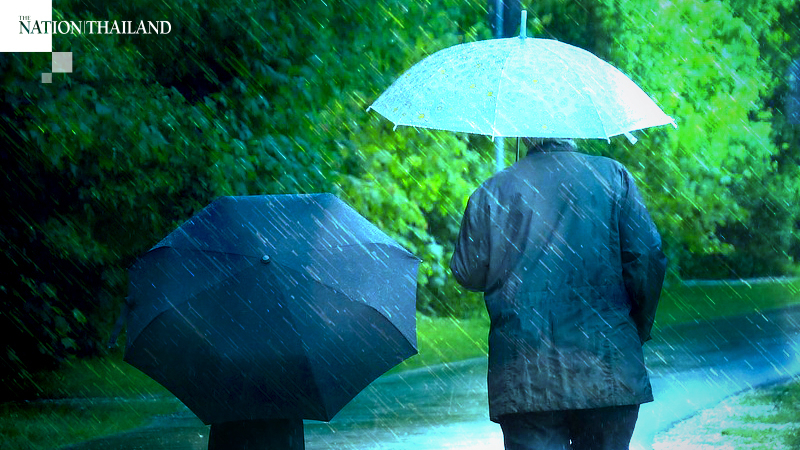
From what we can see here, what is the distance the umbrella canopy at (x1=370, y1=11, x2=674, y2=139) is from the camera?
167 inches

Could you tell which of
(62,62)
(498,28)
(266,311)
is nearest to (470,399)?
(62,62)

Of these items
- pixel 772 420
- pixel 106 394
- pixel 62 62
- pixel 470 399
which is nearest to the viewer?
pixel 772 420

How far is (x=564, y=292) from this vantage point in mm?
3930

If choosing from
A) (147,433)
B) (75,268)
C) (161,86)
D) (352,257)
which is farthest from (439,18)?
(352,257)

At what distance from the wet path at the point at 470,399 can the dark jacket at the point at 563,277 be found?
2813 mm

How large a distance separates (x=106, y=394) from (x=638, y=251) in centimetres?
538

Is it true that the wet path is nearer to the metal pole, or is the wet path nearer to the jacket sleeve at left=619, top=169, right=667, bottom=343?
the metal pole

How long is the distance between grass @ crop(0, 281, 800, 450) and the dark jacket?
152 inches

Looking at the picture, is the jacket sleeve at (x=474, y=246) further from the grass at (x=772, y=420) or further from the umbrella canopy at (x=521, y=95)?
the grass at (x=772, y=420)

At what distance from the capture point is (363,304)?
387 cm

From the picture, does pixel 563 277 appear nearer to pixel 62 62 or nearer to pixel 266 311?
pixel 266 311

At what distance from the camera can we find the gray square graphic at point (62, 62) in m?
7.69

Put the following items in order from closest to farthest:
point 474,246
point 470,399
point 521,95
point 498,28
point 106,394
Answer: point 474,246
point 521,95
point 470,399
point 106,394
point 498,28

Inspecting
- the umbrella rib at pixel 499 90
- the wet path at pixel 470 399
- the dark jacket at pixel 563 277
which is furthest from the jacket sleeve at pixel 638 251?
the wet path at pixel 470 399
